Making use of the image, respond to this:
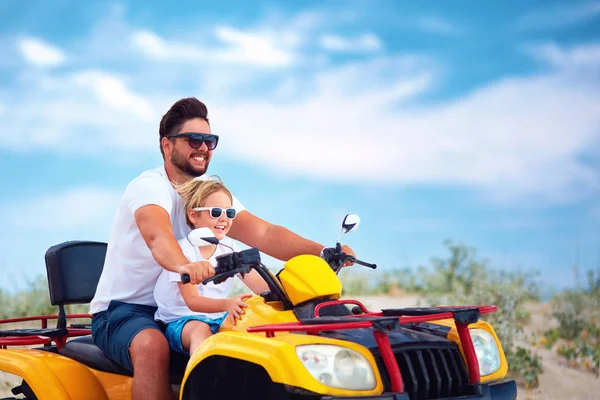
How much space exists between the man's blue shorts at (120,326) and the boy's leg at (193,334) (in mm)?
220

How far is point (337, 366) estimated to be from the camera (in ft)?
10.4

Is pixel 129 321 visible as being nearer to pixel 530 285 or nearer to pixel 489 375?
pixel 489 375

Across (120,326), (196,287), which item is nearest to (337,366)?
(196,287)

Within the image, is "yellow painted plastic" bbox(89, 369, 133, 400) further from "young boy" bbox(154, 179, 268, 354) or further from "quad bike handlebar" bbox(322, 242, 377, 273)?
"quad bike handlebar" bbox(322, 242, 377, 273)

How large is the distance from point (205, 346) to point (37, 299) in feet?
28.5

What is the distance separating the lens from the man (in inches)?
152

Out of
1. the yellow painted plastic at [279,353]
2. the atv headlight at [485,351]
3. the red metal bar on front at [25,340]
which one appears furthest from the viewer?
the red metal bar on front at [25,340]

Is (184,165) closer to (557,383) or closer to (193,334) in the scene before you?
(193,334)

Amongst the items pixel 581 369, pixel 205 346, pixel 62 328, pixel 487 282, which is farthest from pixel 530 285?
pixel 205 346

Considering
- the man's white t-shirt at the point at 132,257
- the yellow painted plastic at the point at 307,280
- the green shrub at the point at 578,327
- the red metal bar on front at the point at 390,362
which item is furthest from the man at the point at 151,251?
the green shrub at the point at 578,327

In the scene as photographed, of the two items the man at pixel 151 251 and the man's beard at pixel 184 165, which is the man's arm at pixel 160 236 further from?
the man's beard at pixel 184 165

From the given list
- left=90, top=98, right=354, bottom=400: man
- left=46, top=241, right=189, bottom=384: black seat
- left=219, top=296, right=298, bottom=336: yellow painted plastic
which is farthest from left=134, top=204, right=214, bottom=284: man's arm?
left=46, top=241, right=189, bottom=384: black seat

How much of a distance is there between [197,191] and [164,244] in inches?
14.2

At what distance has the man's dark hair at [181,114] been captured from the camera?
4.57 meters
